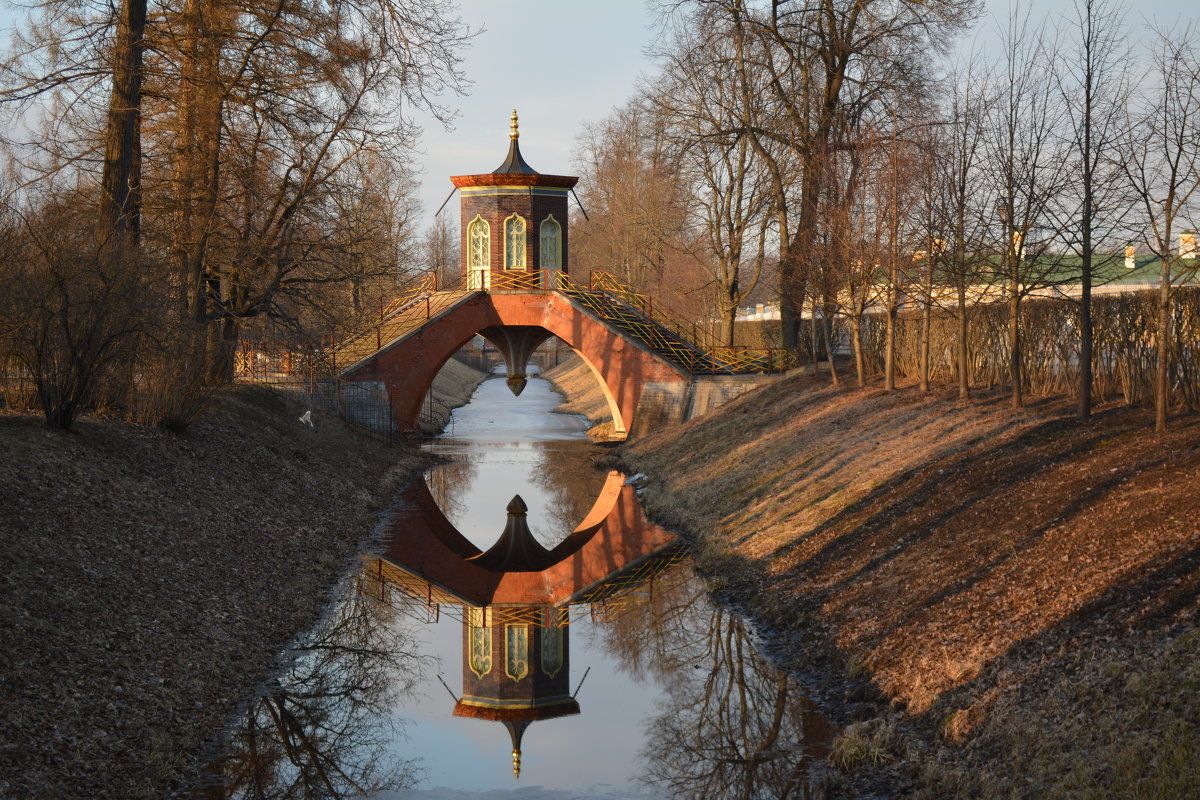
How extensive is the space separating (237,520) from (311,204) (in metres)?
8.95

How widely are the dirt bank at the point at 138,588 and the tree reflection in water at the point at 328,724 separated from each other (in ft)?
1.04

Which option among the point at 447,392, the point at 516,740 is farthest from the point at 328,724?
the point at 447,392

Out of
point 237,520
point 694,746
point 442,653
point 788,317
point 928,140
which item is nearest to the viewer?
point 694,746

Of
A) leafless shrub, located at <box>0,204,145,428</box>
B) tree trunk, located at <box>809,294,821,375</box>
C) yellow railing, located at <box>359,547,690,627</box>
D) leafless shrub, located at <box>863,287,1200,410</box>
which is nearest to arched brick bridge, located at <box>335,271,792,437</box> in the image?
tree trunk, located at <box>809,294,821,375</box>

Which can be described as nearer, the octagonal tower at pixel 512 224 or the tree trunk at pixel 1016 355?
the tree trunk at pixel 1016 355

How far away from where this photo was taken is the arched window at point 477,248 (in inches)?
1474

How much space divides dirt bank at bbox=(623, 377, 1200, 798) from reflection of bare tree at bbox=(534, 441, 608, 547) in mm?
4301

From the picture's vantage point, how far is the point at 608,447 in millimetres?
35969

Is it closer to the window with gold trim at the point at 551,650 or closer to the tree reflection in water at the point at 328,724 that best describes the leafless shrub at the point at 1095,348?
the window with gold trim at the point at 551,650

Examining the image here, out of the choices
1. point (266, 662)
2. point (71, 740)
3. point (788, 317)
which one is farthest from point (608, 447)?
point (71, 740)

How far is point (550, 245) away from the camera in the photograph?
37844mm

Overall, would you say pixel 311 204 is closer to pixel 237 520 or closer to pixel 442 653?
pixel 237 520

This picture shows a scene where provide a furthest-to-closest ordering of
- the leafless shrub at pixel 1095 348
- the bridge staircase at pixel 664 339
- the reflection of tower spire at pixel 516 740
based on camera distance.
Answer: the bridge staircase at pixel 664 339 < the leafless shrub at pixel 1095 348 < the reflection of tower spire at pixel 516 740

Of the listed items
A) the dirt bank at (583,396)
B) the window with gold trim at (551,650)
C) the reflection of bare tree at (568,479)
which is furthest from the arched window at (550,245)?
the window with gold trim at (551,650)
